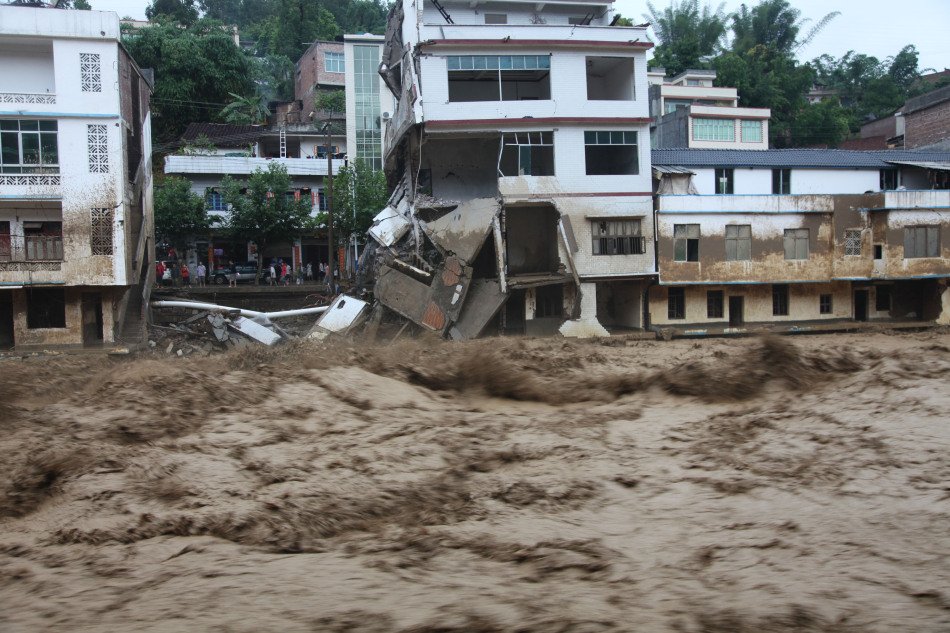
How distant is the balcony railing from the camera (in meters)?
22.4

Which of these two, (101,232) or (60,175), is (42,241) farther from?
(60,175)

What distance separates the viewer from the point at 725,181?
90.4 feet

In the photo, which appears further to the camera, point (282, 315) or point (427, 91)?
point (282, 315)

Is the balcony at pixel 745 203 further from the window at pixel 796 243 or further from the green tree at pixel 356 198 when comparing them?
the green tree at pixel 356 198

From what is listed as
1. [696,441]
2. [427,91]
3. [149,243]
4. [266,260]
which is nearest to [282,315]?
[149,243]

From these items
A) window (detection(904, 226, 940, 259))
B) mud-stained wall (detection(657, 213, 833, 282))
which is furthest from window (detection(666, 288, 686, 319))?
window (detection(904, 226, 940, 259))

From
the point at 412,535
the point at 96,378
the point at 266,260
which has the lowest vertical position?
the point at 412,535

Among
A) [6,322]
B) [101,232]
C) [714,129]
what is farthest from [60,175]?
[714,129]

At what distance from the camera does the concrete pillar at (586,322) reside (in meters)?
24.4

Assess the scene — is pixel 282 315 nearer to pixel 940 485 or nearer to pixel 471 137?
pixel 471 137

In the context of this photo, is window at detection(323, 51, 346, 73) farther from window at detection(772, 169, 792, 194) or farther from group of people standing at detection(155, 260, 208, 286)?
window at detection(772, 169, 792, 194)

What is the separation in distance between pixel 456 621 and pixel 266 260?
36442 millimetres

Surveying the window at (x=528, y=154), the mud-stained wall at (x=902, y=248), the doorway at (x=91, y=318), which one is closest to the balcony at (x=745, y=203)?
the mud-stained wall at (x=902, y=248)

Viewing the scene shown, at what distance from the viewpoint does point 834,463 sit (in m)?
6.23
